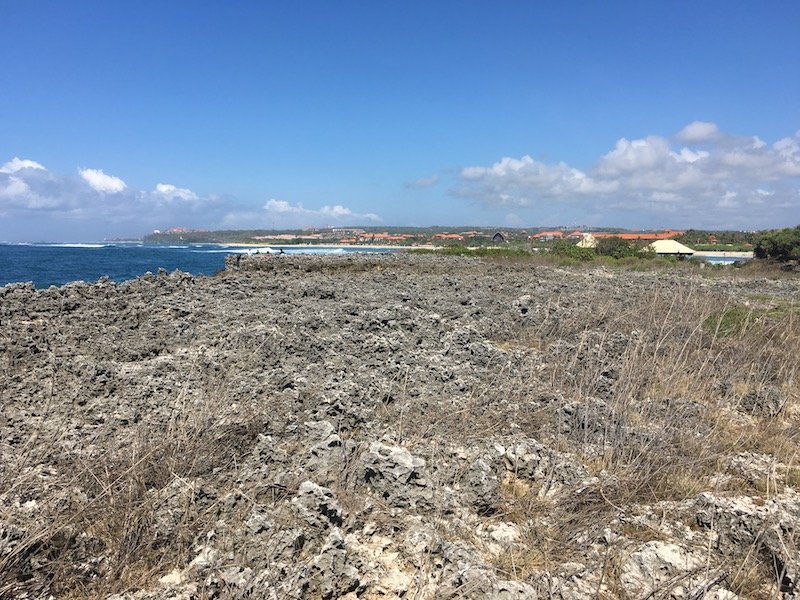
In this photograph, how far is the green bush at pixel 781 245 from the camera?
33.8 m

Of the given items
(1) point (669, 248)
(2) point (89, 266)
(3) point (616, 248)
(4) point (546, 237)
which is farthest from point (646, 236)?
(2) point (89, 266)

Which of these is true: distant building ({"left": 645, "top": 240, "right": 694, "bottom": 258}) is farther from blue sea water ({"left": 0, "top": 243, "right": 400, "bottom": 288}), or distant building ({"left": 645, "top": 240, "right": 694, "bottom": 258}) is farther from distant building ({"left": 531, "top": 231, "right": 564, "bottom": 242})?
blue sea water ({"left": 0, "top": 243, "right": 400, "bottom": 288})

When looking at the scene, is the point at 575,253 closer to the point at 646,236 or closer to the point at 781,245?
the point at 781,245

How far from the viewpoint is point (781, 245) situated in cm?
3481

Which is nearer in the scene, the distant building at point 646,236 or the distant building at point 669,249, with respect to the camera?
the distant building at point 669,249

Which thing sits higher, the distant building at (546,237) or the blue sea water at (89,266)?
the distant building at (546,237)

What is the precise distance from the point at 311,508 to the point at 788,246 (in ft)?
135

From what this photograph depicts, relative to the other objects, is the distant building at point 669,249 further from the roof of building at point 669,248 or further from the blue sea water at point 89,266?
the blue sea water at point 89,266

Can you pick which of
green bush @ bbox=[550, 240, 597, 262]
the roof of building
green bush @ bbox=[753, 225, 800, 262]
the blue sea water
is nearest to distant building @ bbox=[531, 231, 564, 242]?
the roof of building

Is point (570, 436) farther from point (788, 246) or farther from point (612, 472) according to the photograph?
point (788, 246)

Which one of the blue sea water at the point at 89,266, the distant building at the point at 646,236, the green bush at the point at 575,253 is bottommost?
the blue sea water at the point at 89,266

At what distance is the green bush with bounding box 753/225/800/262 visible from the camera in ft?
111

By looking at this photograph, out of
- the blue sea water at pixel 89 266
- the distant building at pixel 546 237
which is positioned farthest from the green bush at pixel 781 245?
the distant building at pixel 546 237

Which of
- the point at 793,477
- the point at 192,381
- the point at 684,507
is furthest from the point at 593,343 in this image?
the point at 192,381
